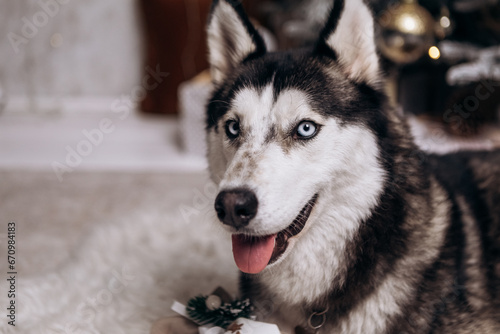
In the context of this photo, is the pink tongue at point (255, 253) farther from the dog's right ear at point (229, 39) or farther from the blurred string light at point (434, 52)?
the blurred string light at point (434, 52)

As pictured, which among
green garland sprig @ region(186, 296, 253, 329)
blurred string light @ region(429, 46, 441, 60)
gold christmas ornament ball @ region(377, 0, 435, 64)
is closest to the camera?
green garland sprig @ region(186, 296, 253, 329)

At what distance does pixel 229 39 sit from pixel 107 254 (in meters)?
1.06

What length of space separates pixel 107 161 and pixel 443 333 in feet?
9.21

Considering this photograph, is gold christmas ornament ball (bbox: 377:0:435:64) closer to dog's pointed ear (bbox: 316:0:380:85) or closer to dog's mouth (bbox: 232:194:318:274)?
dog's pointed ear (bbox: 316:0:380:85)

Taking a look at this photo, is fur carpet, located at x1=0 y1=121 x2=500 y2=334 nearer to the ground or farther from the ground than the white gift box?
nearer to the ground

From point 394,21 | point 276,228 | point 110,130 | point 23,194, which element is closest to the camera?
point 276,228

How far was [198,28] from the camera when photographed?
166 inches

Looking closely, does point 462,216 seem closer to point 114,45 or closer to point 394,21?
point 394,21

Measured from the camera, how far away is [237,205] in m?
1.02

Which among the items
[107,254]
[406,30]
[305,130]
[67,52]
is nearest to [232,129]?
[305,130]

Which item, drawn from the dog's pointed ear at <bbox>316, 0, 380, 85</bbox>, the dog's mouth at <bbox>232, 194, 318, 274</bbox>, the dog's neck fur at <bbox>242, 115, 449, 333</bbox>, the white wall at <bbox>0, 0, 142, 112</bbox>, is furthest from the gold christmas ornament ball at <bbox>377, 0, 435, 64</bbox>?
the white wall at <bbox>0, 0, 142, 112</bbox>

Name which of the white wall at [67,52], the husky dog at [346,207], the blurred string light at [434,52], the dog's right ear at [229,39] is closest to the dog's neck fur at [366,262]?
the husky dog at [346,207]

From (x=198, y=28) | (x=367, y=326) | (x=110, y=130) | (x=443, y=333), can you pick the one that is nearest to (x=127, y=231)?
(x=367, y=326)

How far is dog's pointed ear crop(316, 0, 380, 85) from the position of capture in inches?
46.8
